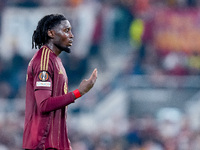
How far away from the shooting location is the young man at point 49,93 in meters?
5.21

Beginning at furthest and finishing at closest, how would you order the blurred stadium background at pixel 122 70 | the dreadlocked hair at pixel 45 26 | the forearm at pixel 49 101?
the blurred stadium background at pixel 122 70 < the dreadlocked hair at pixel 45 26 < the forearm at pixel 49 101

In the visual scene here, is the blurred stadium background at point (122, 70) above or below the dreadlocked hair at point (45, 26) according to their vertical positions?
below

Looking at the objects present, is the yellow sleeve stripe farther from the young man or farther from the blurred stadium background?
the blurred stadium background

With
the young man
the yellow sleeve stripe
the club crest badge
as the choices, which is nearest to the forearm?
the young man

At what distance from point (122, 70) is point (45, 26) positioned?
10.9m

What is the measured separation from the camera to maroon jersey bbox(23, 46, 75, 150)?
5.21 meters

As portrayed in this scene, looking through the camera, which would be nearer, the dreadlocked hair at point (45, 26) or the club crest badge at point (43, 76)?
the club crest badge at point (43, 76)

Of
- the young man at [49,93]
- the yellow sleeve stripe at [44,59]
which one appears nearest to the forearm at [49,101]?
the young man at [49,93]

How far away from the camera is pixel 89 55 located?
17.2 metres

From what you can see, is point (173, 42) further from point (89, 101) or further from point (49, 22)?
point (49, 22)

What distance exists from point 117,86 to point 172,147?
3556 mm

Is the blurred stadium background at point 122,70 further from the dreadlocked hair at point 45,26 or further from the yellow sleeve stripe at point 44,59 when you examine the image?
the yellow sleeve stripe at point 44,59

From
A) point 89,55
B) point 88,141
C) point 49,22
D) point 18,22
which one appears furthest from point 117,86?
point 49,22

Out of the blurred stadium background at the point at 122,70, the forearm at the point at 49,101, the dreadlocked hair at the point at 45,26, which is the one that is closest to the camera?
the forearm at the point at 49,101
